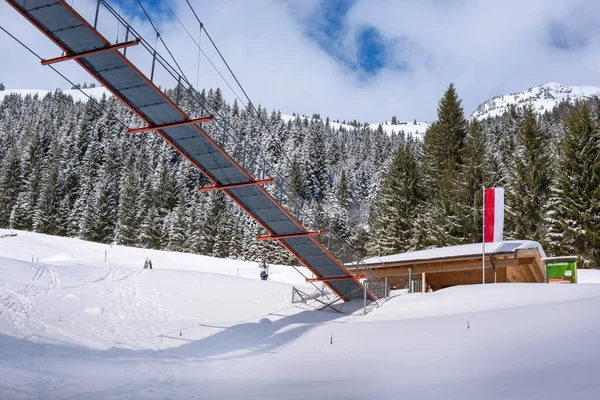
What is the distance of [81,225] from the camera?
77.5 metres

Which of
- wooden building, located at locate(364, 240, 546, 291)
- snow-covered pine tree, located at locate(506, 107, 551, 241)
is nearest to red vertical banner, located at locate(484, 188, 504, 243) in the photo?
wooden building, located at locate(364, 240, 546, 291)

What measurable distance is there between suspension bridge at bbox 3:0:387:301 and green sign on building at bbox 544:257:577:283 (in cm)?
774

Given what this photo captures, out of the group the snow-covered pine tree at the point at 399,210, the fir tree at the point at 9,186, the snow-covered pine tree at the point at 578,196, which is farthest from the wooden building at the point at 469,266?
the fir tree at the point at 9,186

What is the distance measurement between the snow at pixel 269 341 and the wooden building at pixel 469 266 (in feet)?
6.19

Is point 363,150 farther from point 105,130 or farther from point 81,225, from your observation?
point 81,225

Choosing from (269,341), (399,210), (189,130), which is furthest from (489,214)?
(399,210)

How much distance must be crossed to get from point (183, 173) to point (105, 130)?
95.4 ft

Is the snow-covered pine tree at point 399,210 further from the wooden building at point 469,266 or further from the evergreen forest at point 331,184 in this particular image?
the wooden building at point 469,266

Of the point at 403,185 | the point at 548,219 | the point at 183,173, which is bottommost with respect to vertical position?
the point at 548,219

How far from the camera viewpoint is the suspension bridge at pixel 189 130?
12258 mm

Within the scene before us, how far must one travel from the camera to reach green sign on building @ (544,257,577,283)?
22.9m

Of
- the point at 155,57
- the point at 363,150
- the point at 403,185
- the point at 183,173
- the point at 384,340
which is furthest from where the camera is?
the point at 363,150

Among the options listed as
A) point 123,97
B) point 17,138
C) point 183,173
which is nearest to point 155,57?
point 123,97

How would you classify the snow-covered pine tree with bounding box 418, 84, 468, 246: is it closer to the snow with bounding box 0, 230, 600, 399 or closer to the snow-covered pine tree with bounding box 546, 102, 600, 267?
the snow-covered pine tree with bounding box 546, 102, 600, 267
